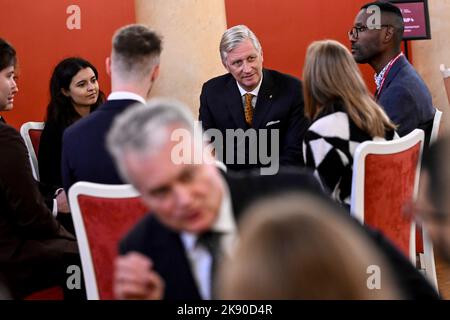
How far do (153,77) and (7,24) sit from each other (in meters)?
3.42

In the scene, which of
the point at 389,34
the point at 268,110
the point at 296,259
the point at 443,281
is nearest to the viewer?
the point at 296,259

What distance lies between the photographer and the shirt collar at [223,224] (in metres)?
1.44

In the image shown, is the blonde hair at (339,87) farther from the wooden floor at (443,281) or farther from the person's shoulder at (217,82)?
the wooden floor at (443,281)

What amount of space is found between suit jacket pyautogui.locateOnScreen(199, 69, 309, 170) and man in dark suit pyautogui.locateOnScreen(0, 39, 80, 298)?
3.08 ft

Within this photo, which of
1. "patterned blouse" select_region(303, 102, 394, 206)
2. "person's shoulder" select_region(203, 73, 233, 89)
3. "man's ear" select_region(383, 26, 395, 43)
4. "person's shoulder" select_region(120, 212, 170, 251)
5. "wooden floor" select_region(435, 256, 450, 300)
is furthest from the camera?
"wooden floor" select_region(435, 256, 450, 300)

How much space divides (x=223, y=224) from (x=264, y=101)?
2216mm

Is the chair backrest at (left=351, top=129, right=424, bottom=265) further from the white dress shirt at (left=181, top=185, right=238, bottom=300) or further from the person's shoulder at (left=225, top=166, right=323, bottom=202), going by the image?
the white dress shirt at (left=181, top=185, right=238, bottom=300)

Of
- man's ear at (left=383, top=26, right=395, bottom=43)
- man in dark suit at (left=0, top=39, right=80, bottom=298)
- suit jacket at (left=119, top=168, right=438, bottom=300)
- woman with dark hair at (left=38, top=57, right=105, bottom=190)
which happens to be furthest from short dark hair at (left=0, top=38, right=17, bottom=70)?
man's ear at (left=383, top=26, right=395, bottom=43)

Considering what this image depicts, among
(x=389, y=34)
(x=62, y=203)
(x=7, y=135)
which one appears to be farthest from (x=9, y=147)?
(x=389, y=34)

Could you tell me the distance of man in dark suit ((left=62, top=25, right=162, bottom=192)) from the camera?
2.47 meters

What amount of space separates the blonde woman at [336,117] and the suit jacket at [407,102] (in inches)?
33.0

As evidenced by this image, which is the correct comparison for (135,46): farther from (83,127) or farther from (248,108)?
(248,108)

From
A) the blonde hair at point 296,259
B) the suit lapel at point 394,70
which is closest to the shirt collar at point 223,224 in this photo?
the blonde hair at point 296,259

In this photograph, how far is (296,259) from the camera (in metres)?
0.99
